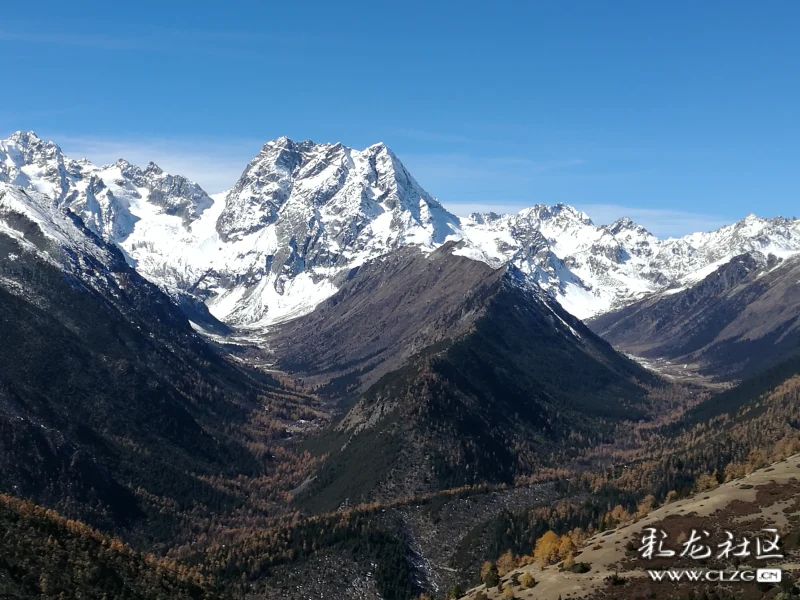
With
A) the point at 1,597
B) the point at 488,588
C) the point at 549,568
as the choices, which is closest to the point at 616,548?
the point at 549,568

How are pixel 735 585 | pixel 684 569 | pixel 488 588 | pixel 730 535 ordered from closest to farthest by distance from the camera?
1. pixel 735 585
2. pixel 684 569
3. pixel 730 535
4. pixel 488 588

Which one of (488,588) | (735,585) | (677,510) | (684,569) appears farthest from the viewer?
(677,510)

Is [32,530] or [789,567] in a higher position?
[789,567]

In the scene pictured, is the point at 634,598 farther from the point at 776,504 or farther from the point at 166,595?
the point at 166,595

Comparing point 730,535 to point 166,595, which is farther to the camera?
point 166,595

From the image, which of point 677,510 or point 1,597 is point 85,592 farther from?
point 677,510

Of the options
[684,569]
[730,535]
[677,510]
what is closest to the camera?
[684,569]

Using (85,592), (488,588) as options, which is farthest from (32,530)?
(488,588)

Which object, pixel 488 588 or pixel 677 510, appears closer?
pixel 488 588

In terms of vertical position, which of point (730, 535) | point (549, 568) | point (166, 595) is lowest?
point (166, 595)
